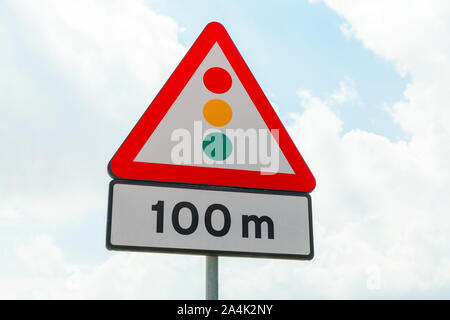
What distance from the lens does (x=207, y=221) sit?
1688 mm

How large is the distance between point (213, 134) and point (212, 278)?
1.78ft

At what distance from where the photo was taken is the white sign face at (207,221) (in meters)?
1.62

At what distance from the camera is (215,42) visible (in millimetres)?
1990

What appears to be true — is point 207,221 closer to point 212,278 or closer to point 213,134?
point 212,278

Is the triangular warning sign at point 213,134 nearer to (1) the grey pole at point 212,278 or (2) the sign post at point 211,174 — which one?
(2) the sign post at point 211,174

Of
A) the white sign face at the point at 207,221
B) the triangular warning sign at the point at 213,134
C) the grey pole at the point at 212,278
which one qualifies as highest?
the triangular warning sign at the point at 213,134

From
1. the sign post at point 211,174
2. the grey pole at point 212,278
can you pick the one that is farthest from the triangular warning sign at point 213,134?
the grey pole at point 212,278

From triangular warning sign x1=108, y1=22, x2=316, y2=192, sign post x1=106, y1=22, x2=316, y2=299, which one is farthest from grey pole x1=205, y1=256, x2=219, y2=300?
triangular warning sign x1=108, y1=22, x2=316, y2=192

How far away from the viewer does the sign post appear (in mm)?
1647

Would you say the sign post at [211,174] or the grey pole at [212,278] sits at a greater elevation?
the sign post at [211,174]

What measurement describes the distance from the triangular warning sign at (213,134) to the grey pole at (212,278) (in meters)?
0.28
